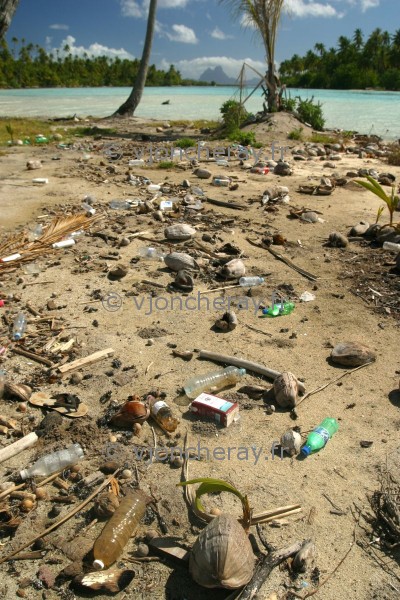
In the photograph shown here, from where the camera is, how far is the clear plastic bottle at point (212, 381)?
8.96 ft

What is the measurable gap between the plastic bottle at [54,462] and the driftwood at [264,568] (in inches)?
38.5

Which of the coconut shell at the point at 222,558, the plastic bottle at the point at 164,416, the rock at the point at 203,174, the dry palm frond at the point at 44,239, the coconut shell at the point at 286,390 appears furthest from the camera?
the rock at the point at 203,174

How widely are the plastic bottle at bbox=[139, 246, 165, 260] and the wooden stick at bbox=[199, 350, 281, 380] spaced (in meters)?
1.67

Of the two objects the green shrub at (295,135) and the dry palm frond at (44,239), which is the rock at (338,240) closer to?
the dry palm frond at (44,239)

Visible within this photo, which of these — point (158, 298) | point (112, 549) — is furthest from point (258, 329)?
point (112, 549)

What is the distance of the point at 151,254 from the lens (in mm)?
4504

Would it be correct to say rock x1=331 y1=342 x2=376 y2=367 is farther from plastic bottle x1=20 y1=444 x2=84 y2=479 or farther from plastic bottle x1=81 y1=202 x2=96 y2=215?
plastic bottle x1=81 y1=202 x2=96 y2=215

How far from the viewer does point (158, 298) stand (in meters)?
3.79

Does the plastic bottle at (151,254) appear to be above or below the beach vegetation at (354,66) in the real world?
below

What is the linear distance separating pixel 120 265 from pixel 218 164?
5.28 metres

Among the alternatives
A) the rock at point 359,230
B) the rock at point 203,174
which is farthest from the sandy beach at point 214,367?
the rock at point 203,174

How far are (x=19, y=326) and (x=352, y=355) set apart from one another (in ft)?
7.34

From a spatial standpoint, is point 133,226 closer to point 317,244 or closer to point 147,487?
point 317,244

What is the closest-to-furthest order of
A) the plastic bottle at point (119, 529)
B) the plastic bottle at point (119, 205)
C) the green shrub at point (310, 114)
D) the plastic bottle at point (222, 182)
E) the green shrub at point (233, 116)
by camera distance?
the plastic bottle at point (119, 529), the plastic bottle at point (119, 205), the plastic bottle at point (222, 182), the green shrub at point (233, 116), the green shrub at point (310, 114)
